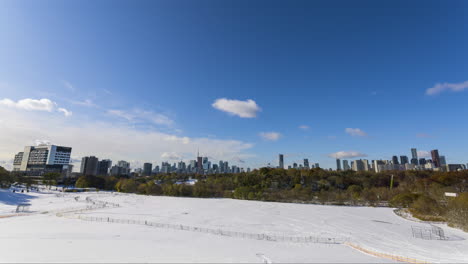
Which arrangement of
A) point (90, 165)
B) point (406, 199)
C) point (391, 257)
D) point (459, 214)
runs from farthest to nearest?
point (90, 165), point (406, 199), point (459, 214), point (391, 257)

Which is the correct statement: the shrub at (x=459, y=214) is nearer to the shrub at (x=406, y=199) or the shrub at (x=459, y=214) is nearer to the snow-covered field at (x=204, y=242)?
the snow-covered field at (x=204, y=242)

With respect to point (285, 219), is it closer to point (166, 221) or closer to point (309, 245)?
point (309, 245)

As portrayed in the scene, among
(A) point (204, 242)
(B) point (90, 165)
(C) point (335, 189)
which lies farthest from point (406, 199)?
(B) point (90, 165)

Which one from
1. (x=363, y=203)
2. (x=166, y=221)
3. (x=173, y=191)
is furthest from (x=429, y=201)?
(x=173, y=191)

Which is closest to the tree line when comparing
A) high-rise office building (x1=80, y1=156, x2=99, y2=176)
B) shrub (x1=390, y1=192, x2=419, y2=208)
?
shrub (x1=390, y1=192, x2=419, y2=208)

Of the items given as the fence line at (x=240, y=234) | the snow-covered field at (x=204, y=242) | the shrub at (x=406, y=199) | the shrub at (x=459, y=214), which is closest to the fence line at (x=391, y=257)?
the snow-covered field at (x=204, y=242)

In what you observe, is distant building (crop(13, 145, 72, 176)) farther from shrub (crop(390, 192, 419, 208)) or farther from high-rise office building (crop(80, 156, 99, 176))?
shrub (crop(390, 192, 419, 208))

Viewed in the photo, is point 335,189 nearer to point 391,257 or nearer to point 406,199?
point 406,199

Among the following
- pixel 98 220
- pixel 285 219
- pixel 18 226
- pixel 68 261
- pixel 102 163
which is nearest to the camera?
pixel 68 261
